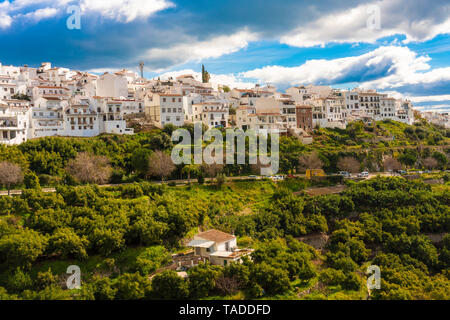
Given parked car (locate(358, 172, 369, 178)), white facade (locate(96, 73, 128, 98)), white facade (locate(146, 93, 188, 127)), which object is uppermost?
white facade (locate(96, 73, 128, 98))

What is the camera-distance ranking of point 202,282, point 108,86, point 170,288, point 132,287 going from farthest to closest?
point 108,86 < point 202,282 < point 170,288 < point 132,287

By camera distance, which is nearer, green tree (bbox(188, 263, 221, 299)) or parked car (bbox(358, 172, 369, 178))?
green tree (bbox(188, 263, 221, 299))

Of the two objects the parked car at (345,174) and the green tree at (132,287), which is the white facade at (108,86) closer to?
the parked car at (345,174)

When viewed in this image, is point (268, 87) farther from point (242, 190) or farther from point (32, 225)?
point (32, 225)

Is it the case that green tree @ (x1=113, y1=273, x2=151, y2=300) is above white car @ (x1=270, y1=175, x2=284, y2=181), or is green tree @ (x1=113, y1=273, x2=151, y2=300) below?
below

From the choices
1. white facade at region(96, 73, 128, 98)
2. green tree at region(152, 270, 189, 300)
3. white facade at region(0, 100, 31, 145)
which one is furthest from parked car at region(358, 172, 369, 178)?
white facade at region(0, 100, 31, 145)

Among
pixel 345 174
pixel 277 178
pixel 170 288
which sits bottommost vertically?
pixel 170 288

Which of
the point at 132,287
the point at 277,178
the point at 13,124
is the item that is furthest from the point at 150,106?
the point at 132,287

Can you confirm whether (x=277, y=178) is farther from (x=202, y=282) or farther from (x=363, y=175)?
(x=202, y=282)

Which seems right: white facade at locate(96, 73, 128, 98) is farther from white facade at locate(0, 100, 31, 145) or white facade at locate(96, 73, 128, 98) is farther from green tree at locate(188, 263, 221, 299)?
green tree at locate(188, 263, 221, 299)
